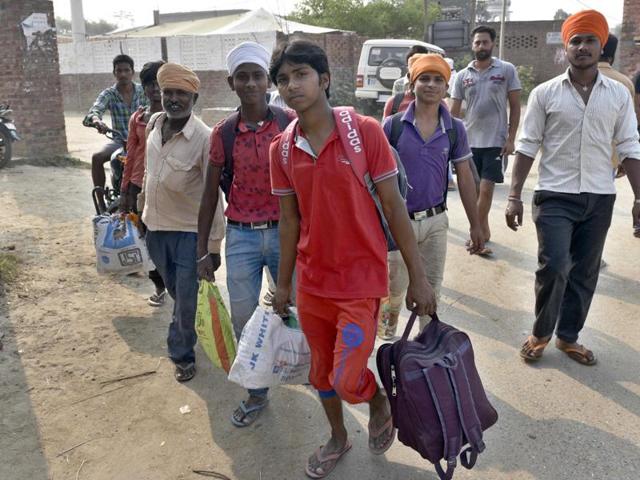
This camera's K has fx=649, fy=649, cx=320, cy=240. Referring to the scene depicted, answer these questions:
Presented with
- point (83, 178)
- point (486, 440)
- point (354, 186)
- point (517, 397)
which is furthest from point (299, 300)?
point (83, 178)

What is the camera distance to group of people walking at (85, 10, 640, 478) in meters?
2.57

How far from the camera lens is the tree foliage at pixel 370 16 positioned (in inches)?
1221

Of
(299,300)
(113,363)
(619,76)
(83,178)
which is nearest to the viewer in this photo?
(299,300)

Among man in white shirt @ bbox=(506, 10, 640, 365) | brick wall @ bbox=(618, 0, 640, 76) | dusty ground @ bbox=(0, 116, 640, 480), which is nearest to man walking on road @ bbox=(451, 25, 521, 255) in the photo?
dusty ground @ bbox=(0, 116, 640, 480)

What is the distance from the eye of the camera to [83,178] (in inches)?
392

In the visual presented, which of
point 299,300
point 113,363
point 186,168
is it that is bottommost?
point 113,363

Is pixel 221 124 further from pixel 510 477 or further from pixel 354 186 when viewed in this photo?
pixel 510 477

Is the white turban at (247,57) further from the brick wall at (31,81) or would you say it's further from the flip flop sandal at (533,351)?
the brick wall at (31,81)

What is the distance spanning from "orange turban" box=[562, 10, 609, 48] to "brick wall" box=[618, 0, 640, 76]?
33.1ft

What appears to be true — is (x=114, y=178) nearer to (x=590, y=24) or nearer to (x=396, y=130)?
(x=396, y=130)

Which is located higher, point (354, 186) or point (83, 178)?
point (354, 186)

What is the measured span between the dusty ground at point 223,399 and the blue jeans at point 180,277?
0.68 ft

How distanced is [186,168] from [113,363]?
1.36m

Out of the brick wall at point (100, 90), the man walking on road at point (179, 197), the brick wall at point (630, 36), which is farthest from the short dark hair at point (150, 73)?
the brick wall at point (100, 90)
